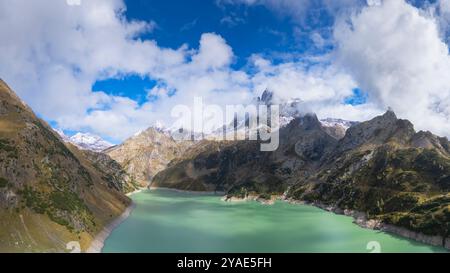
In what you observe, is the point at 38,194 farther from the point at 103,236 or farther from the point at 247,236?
the point at 247,236

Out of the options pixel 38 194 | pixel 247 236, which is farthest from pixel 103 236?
pixel 247 236

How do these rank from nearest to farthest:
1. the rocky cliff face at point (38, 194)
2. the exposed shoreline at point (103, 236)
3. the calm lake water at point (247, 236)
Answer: the rocky cliff face at point (38, 194) → the exposed shoreline at point (103, 236) → the calm lake water at point (247, 236)

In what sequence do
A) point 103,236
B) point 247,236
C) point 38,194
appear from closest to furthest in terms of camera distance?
point 38,194 → point 103,236 → point 247,236

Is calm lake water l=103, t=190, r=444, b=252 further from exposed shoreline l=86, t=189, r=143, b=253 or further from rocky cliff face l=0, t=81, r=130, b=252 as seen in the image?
rocky cliff face l=0, t=81, r=130, b=252

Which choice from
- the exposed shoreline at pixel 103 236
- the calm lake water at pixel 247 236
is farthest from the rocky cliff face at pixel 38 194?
the calm lake water at pixel 247 236

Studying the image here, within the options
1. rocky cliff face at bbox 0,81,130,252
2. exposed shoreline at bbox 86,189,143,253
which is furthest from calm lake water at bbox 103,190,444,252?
rocky cliff face at bbox 0,81,130,252

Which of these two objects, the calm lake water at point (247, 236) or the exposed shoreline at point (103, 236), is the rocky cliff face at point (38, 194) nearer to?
the exposed shoreline at point (103, 236)

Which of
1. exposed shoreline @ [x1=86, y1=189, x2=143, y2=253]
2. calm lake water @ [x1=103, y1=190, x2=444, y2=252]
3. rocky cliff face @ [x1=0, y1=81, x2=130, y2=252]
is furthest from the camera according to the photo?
calm lake water @ [x1=103, y1=190, x2=444, y2=252]
